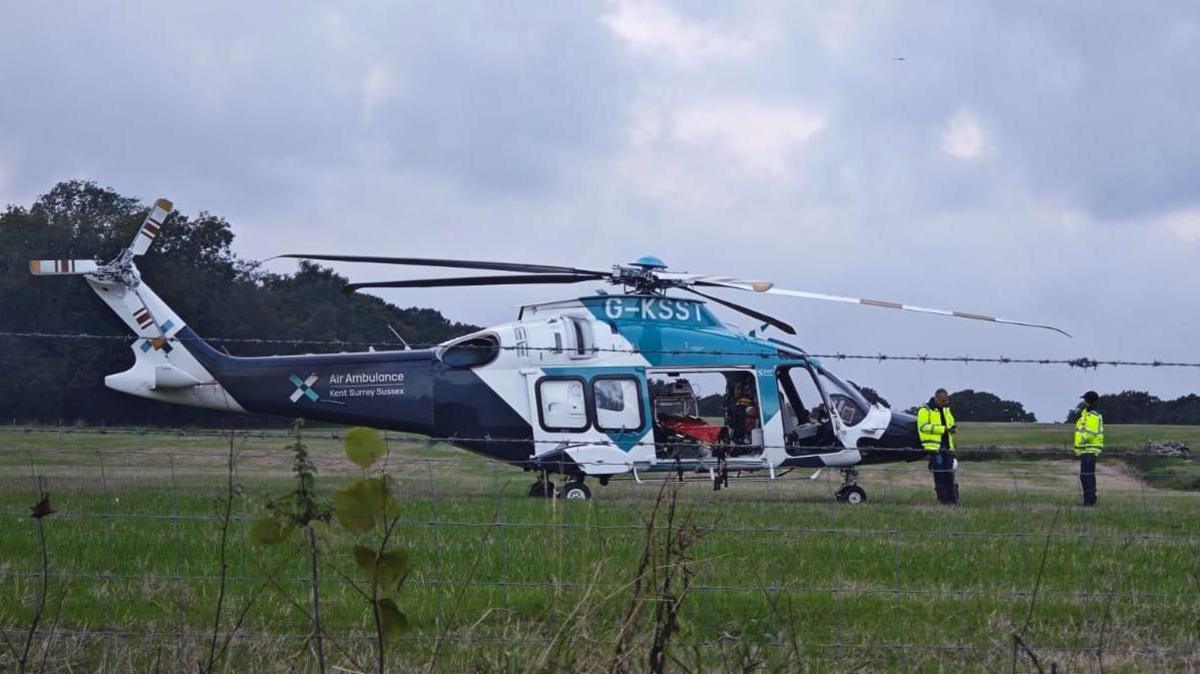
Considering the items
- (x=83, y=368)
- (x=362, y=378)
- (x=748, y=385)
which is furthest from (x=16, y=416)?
(x=748, y=385)

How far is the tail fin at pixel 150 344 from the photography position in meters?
14.3

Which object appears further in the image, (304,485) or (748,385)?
(748,385)

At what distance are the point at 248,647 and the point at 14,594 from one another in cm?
190

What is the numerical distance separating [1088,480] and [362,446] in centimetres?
1032

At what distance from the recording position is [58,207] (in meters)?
19.3

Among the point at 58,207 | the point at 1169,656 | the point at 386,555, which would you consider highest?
the point at 58,207

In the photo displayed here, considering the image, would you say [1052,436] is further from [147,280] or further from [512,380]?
[147,280]

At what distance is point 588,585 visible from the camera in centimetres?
359

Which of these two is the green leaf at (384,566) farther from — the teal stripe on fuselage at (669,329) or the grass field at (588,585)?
the teal stripe on fuselage at (669,329)

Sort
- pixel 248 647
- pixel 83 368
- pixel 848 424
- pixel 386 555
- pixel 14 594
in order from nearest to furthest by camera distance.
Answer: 1. pixel 386 555
2. pixel 248 647
3. pixel 14 594
4. pixel 848 424
5. pixel 83 368

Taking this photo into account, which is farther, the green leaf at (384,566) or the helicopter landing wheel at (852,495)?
the helicopter landing wheel at (852,495)

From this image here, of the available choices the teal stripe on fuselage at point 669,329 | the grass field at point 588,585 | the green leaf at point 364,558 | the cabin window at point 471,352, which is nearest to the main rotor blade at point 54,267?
the grass field at point 588,585

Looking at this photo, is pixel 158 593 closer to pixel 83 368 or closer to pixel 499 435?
pixel 499 435

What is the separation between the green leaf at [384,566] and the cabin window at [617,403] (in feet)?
37.7
